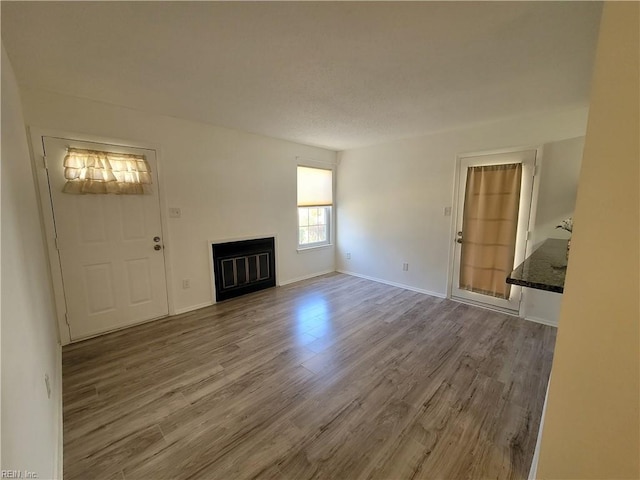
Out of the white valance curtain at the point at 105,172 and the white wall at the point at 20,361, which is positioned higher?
the white valance curtain at the point at 105,172

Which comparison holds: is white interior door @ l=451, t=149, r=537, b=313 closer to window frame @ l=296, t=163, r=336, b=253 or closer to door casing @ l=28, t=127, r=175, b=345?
window frame @ l=296, t=163, r=336, b=253

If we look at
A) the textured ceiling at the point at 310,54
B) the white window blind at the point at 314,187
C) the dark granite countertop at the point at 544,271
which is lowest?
the dark granite countertop at the point at 544,271

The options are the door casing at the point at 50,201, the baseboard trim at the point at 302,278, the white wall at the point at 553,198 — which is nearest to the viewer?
the door casing at the point at 50,201

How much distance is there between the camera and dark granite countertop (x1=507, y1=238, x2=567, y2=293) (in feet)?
4.93

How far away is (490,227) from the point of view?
3477 millimetres

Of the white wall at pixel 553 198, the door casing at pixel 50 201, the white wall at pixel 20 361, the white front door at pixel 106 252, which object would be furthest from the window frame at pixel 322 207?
the white wall at pixel 20 361

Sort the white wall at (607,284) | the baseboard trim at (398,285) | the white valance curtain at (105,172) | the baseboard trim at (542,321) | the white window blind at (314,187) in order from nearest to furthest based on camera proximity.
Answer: the white wall at (607,284), the white valance curtain at (105,172), the baseboard trim at (542,321), the baseboard trim at (398,285), the white window blind at (314,187)

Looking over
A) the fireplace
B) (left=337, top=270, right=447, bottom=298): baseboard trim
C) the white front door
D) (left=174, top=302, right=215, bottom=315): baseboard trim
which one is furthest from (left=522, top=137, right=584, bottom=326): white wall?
the white front door

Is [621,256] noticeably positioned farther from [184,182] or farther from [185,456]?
[184,182]

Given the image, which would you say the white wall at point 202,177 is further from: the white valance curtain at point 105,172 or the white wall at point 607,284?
the white wall at point 607,284

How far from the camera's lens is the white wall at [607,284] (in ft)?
2.71

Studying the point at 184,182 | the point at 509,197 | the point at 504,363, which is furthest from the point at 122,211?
the point at 509,197

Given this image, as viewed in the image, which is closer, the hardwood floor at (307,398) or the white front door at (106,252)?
the hardwood floor at (307,398)

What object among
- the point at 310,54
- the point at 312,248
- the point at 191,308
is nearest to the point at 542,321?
the point at 312,248
